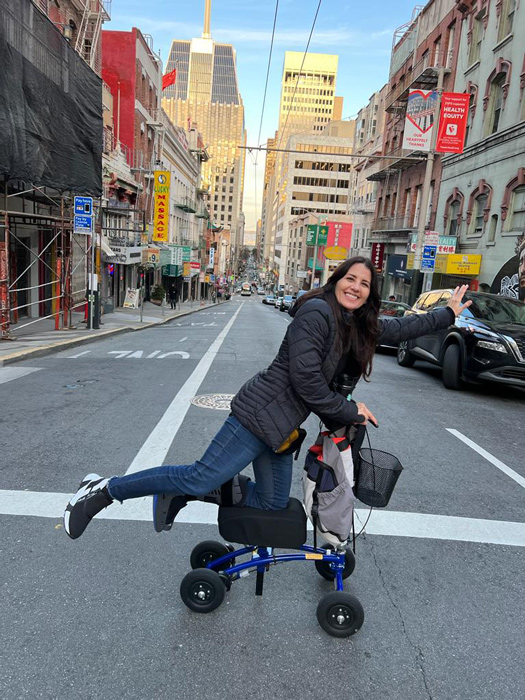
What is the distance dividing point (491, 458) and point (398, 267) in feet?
93.8

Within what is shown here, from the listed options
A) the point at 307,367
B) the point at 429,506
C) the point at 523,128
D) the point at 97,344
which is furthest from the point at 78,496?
the point at 523,128

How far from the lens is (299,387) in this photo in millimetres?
2627

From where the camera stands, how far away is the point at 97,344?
14.4 metres

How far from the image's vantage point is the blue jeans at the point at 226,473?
2.77 meters

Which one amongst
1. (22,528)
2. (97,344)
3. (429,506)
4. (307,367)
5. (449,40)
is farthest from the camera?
(449,40)

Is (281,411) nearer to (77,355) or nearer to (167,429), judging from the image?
(167,429)

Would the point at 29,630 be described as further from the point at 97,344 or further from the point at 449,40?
the point at 449,40

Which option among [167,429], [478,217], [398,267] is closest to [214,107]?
[398,267]

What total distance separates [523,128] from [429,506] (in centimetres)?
1897

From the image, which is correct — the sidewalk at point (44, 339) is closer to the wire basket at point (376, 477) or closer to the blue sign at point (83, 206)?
the blue sign at point (83, 206)

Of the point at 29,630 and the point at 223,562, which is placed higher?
the point at 223,562

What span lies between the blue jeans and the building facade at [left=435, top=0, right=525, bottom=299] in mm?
17441

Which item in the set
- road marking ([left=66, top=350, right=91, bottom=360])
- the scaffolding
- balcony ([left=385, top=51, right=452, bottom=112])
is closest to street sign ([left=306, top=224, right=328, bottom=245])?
balcony ([left=385, top=51, right=452, bottom=112])

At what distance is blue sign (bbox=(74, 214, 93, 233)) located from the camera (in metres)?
14.4
